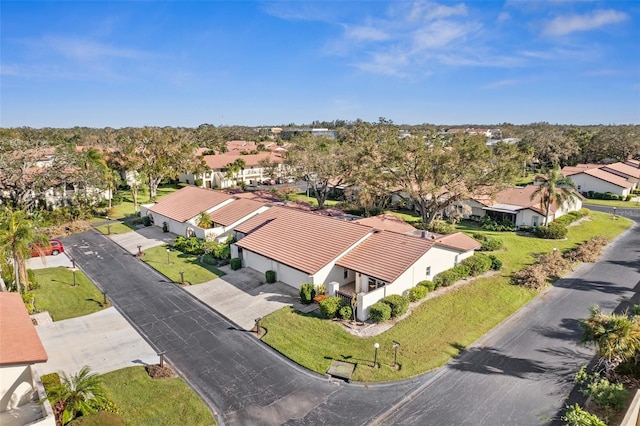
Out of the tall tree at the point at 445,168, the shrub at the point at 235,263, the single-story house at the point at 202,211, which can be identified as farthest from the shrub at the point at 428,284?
the single-story house at the point at 202,211

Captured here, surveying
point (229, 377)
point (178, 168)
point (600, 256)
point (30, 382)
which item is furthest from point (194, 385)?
point (178, 168)

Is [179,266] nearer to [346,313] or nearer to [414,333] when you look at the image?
[346,313]

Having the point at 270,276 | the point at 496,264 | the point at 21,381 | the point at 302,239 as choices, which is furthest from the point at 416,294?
the point at 21,381

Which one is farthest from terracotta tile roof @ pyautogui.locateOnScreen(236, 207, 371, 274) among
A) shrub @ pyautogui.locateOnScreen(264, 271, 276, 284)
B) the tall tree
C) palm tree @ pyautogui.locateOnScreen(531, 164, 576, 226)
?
palm tree @ pyautogui.locateOnScreen(531, 164, 576, 226)

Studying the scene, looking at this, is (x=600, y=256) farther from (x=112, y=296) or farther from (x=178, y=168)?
(x=178, y=168)

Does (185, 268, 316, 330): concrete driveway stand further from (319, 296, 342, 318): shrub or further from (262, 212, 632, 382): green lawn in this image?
(319, 296, 342, 318): shrub
